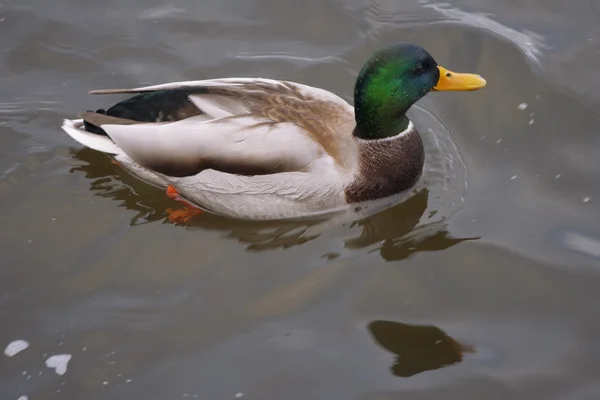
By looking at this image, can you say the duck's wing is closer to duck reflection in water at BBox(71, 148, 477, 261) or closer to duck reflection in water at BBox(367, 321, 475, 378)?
duck reflection in water at BBox(71, 148, 477, 261)

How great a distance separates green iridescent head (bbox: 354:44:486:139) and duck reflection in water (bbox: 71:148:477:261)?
612 mm

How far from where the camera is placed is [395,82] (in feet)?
19.3

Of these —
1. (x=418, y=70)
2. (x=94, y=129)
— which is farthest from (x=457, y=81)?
(x=94, y=129)

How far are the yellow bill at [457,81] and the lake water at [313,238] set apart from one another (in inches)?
29.6

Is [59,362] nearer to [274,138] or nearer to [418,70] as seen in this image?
[274,138]

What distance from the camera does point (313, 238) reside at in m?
6.02

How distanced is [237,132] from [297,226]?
32.1 inches

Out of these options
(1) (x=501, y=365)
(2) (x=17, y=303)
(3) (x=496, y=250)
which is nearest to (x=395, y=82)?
(3) (x=496, y=250)

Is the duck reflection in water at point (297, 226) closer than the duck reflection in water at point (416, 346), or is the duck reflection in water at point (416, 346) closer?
the duck reflection in water at point (416, 346)

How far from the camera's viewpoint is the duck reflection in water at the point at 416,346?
511 centimetres

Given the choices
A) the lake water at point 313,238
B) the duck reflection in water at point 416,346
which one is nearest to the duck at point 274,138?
the lake water at point 313,238

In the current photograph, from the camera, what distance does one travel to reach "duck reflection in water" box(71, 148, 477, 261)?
600cm

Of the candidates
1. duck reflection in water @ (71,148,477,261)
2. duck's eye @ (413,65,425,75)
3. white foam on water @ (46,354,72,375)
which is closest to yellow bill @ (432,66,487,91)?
duck's eye @ (413,65,425,75)

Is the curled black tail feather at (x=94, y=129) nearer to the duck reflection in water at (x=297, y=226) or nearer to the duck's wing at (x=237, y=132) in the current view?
the duck's wing at (x=237, y=132)
